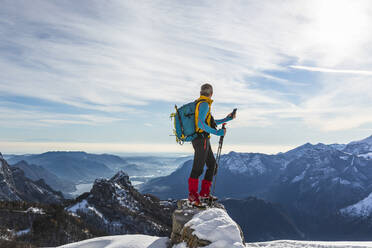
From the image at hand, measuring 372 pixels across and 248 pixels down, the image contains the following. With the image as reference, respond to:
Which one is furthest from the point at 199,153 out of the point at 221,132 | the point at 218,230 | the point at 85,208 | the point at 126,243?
the point at 85,208

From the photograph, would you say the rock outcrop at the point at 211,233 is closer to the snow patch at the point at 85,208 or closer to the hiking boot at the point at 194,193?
the hiking boot at the point at 194,193

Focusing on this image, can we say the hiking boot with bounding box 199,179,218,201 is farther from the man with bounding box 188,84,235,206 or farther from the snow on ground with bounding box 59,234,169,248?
the snow on ground with bounding box 59,234,169,248

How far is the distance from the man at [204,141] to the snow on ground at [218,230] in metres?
2.45

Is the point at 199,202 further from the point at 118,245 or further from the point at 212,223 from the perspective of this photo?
the point at 118,245

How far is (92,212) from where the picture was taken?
6545 inches

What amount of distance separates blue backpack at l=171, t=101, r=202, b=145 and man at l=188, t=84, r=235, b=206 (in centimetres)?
23

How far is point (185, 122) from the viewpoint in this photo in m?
12.5

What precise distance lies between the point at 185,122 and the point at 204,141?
1221mm

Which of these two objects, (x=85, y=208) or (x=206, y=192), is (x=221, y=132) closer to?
(x=206, y=192)

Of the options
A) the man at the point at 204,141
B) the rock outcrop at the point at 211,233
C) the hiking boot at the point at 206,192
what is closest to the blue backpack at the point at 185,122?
the man at the point at 204,141

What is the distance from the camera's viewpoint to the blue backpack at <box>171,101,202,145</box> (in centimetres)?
1232

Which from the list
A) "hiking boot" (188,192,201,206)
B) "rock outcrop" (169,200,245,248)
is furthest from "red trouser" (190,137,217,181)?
"rock outcrop" (169,200,245,248)

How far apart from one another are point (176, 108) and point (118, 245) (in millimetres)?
6796

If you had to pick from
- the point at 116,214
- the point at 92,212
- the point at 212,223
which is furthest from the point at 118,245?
the point at 116,214
